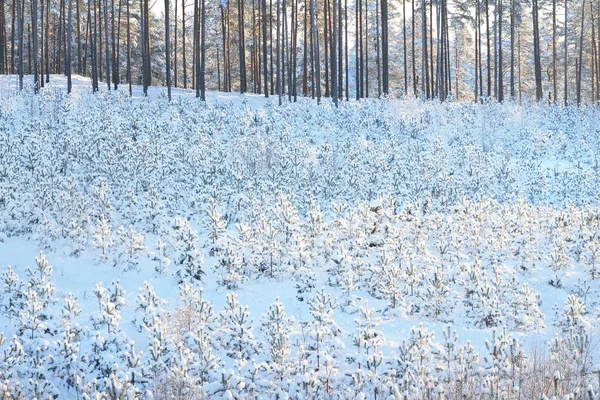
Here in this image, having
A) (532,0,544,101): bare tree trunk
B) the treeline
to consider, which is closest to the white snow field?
the treeline

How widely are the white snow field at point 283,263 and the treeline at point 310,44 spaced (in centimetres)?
974

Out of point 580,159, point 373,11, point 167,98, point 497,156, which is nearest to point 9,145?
point 167,98

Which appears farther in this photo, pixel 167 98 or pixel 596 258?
pixel 167 98

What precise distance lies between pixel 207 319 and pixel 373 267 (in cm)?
326

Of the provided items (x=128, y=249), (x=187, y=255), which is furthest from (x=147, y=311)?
(x=128, y=249)

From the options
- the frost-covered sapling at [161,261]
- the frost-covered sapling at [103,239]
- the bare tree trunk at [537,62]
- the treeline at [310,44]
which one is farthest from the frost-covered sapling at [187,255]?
the bare tree trunk at [537,62]

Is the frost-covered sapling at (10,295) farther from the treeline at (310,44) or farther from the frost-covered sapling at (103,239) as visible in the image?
the treeline at (310,44)

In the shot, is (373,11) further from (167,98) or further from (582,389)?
(582,389)

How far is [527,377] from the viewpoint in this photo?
585cm

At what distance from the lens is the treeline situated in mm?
29500

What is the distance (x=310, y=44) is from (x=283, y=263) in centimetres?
2525

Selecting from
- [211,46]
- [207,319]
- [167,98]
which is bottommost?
[207,319]

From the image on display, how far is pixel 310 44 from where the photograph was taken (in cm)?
3212

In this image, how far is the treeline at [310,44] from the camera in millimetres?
29500
